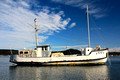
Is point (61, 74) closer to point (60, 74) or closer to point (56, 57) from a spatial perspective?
point (60, 74)

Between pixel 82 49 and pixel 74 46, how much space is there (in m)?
2.87

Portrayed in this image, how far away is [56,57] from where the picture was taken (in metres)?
30.9

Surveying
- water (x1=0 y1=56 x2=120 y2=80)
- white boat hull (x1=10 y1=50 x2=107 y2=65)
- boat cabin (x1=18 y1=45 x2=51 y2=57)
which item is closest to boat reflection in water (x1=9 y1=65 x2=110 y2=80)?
water (x1=0 y1=56 x2=120 y2=80)

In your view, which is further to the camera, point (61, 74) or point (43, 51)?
point (43, 51)

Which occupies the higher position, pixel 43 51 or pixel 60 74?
pixel 43 51

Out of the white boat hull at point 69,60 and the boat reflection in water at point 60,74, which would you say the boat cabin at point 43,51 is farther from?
the boat reflection in water at point 60,74

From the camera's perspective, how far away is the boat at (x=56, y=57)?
98.3ft

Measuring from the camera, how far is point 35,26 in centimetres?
3541

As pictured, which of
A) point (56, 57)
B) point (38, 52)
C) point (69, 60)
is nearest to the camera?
point (69, 60)

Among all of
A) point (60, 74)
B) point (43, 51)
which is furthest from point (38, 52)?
point (60, 74)

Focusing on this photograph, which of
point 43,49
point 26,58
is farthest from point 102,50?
point 26,58

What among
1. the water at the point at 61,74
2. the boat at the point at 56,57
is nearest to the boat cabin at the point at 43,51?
the boat at the point at 56,57

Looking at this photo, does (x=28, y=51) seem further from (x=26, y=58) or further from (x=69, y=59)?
(x=69, y=59)

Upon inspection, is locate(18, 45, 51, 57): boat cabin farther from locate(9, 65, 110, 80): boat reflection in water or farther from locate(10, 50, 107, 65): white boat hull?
locate(9, 65, 110, 80): boat reflection in water
